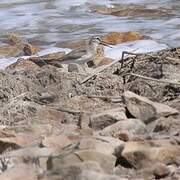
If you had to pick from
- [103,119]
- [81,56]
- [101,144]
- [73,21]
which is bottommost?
[73,21]

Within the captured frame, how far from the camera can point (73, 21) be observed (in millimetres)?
11344

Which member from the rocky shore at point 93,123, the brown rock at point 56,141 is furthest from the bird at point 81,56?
the brown rock at point 56,141

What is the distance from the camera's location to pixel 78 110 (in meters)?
3.77

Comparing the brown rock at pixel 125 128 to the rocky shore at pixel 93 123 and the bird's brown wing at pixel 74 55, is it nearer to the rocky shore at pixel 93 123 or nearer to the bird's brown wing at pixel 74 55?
the rocky shore at pixel 93 123

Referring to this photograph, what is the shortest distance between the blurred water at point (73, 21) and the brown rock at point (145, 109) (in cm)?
537

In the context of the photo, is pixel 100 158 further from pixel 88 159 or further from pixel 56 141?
pixel 56 141

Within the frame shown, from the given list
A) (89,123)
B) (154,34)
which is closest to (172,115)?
(89,123)

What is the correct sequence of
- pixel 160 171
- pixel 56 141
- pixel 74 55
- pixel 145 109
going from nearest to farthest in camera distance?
pixel 160 171 → pixel 56 141 → pixel 145 109 → pixel 74 55

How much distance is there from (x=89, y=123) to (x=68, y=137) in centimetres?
32

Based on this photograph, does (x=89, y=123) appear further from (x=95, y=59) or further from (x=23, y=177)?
(x=95, y=59)

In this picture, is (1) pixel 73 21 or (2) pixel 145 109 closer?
(2) pixel 145 109

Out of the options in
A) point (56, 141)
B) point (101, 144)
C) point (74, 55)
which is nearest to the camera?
point (101, 144)

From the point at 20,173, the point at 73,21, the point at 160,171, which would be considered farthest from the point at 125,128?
the point at 73,21

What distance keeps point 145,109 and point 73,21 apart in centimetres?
806
